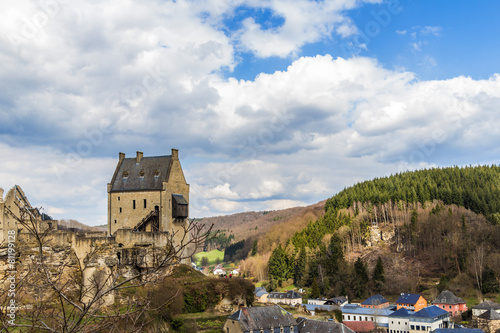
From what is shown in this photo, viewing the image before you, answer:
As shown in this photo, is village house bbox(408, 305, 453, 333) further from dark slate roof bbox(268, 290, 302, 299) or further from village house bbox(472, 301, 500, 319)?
dark slate roof bbox(268, 290, 302, 299)

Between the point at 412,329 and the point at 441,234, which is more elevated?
the point at 441,234

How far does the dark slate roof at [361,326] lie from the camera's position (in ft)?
197

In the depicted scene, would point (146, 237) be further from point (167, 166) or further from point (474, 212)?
point (474, 212)

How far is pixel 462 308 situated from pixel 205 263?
368 ft

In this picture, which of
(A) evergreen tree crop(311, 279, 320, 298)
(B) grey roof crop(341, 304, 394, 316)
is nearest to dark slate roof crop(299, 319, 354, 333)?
(B) grey roof crop(341, 304, 394, 316)

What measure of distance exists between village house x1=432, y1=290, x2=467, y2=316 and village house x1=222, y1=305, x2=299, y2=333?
28.2m

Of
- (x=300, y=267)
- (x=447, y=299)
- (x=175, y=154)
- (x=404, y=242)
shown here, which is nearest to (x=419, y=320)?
(x=447, y=299)

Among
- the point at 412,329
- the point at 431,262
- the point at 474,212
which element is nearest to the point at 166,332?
the point at 412,329

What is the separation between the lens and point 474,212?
99.8m

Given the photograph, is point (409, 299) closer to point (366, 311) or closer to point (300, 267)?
point (366, 311)

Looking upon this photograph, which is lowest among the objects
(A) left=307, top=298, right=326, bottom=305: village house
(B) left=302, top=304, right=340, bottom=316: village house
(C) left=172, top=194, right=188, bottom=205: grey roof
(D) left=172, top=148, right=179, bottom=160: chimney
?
(A) left=307, top=298, right=326, bottom=305: village house

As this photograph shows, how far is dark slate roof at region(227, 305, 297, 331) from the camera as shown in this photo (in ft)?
136

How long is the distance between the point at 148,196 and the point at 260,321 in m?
17.8

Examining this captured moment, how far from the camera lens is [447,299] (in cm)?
6556
